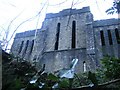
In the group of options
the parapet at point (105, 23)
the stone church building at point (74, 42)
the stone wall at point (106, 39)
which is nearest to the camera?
the stone church building at point (74, 42)

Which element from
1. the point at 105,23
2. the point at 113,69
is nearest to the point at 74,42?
the point at 105,23

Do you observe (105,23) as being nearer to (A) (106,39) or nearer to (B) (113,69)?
(A) (106,39)

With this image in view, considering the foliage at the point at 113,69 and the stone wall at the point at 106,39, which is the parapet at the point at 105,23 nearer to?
the stone wall at the point at 106,39

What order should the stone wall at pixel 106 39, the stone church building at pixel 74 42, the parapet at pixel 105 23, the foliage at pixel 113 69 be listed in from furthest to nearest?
the parapet at pixel 105 23 → the stone wall at pixel 106 39 → the stone church building at pixel 74 42 → the foliage at pixel 113 69

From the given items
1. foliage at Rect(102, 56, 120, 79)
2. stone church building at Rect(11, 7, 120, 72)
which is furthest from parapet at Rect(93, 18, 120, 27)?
foliage at Rect(102, 56, 120, 79)

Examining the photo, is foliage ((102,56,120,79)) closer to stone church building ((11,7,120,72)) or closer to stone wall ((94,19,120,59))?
stone church building ((11,7,120,72))

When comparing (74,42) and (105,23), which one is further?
(105,23)

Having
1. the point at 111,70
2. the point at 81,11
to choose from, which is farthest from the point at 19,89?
the point at 81,11

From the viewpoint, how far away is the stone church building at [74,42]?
21.3 metres

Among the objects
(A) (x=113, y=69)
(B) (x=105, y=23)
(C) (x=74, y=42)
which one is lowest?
(A) (x=113, y=69)

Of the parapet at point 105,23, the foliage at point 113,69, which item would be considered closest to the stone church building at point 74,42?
the parapet at point 105,23

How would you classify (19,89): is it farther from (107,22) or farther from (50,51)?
(107,22)

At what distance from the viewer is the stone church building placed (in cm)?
2127

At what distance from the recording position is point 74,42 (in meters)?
23.5
